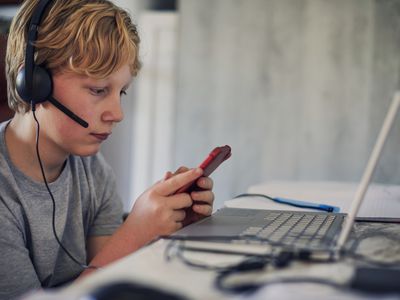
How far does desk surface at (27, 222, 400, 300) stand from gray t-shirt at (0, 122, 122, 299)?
0.35 meters

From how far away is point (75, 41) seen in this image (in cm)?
91

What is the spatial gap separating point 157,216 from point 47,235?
0.25m

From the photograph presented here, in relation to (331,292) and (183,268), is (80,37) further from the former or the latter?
(331,292)

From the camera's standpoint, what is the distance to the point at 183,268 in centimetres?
47

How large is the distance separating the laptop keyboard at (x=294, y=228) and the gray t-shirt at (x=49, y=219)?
38 centimetres

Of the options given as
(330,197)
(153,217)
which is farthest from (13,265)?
(330,197)

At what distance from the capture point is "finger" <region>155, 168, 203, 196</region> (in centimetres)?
77

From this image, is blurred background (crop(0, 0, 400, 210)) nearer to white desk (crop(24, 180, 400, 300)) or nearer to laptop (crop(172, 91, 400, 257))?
laptop (crop(172, 91, 400, 257))

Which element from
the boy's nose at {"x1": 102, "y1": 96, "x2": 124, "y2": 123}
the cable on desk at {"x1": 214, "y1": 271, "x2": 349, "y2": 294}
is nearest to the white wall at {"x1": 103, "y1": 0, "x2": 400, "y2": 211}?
the boy's nose at {"x1": 102, "y1": 96, "x2": 124, "y2": 123}

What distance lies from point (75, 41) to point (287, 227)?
0.48 metres

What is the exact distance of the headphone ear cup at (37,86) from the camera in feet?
2.81

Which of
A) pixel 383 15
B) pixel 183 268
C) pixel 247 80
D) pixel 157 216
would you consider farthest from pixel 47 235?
pixel 383 15

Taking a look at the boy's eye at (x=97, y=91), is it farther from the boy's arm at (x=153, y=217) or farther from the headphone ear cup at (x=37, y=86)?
the boy's arm at (x=153, y=217)

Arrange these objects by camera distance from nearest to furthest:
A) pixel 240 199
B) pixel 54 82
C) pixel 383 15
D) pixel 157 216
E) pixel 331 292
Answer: pixel 331 292 < pixel 157 216 < pixel 54 82 < pixel 240 199 < pixel 383 15
